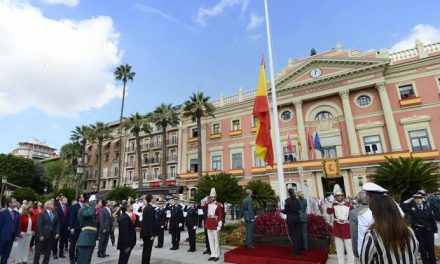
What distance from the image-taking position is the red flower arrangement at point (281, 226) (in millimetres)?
8688

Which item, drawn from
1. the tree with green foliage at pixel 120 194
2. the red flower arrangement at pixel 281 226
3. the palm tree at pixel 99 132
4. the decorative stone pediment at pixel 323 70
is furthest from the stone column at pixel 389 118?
the palm tree at pixel 99 132

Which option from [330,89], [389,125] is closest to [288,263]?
[389,125]

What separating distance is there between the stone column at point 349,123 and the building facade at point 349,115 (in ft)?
0.30

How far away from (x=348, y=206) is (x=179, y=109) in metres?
37.5

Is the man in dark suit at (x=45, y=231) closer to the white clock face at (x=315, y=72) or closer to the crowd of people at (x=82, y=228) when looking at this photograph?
the crowd of people at (x=82, y=228)

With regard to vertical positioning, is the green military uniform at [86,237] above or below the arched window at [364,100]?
below

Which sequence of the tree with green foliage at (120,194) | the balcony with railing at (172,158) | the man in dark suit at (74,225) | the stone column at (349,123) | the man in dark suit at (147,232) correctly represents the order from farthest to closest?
the balcony with railing at (172,158) → the stone column at (349,123) → the tree with green foliage at (120,194) → the man in dark suit at (74,225) → the man in dark suit at (147,232)

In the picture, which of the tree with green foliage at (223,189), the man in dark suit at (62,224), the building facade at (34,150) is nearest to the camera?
the man in dark suit at (62,224)

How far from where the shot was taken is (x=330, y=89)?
1128 inches

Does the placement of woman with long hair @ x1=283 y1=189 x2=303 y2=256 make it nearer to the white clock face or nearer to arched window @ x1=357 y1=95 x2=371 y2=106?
arched window @ x1=357 y1=95 x2=371 y2=106

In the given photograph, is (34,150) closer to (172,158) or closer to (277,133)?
(172,158)

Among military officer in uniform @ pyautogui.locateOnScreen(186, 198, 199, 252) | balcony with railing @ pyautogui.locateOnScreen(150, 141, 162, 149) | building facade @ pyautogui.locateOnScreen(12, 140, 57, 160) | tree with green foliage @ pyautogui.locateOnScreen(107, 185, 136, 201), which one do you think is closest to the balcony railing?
balcony with railing @ pyautogui.locateOnScreen(150, 141, 162, 149)

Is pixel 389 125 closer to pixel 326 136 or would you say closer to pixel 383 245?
pixel 326 136

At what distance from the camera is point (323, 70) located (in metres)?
29.6
